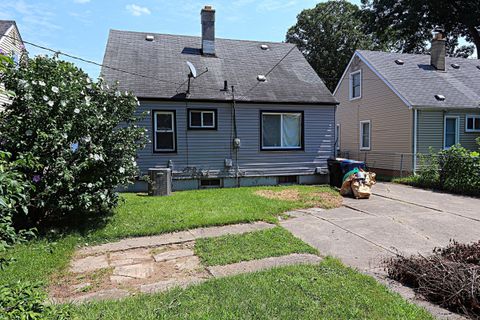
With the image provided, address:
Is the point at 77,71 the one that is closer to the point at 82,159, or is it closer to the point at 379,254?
the point at 82,159

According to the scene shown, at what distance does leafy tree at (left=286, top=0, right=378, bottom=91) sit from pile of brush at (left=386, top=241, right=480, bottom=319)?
32.6m

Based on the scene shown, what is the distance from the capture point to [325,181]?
12109 mm

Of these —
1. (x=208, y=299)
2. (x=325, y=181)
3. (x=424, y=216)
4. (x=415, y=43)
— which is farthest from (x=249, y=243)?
(x=415, y=43)

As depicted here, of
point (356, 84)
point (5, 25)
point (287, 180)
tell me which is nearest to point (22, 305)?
point (287, 180)

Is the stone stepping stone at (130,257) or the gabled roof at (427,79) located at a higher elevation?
the gabled roof at (427,79)

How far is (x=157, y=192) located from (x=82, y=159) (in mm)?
3684

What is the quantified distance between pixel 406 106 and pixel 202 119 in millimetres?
9256

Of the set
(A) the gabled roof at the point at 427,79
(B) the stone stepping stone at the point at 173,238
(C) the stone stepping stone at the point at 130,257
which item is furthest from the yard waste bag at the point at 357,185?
(C) the stone stepping stone at the point at 130,257

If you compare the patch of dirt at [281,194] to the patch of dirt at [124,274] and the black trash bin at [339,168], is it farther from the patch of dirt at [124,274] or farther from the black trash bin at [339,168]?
the patch of dirt at [124,274]

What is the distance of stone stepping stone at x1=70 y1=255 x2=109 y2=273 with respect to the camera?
427 cm

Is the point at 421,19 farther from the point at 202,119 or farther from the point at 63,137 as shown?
the point at 63,137

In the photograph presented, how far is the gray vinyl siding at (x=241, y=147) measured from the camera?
10.5m

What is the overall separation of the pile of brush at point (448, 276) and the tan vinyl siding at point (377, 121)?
11100 millimetres

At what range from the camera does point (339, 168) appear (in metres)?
11.0
